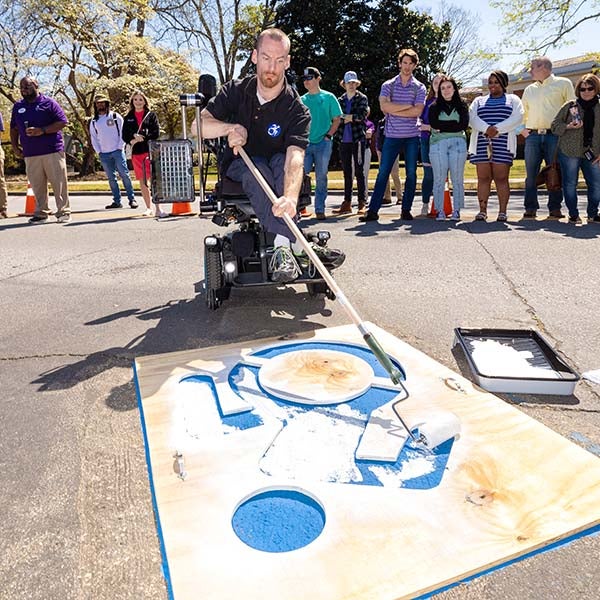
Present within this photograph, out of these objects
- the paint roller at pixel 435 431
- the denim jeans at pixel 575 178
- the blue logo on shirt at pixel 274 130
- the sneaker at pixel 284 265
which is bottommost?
the paint roller at pixel 435 431

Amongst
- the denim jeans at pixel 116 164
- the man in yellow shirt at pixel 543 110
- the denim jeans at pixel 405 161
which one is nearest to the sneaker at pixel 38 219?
the denim jeans at pixel 116 164

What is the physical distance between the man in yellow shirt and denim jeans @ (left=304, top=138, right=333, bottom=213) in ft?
8.92

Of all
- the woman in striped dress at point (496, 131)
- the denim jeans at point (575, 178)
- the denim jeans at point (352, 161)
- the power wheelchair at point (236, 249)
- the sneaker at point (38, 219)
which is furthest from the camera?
the sneaker at point (38, 219)

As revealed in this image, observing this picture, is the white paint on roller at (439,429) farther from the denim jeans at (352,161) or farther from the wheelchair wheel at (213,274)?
the denim jeans at (352,161)

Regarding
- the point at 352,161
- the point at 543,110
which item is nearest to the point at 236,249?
the point at 352,161

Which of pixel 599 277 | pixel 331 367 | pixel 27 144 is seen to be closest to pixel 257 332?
pixel 331 367

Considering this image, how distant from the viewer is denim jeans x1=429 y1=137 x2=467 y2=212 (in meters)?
7.14

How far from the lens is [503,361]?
114 inches

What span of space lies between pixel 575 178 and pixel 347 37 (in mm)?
21159

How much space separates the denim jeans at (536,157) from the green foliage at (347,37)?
1885 centimetres

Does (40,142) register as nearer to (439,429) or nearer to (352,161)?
(352,161)

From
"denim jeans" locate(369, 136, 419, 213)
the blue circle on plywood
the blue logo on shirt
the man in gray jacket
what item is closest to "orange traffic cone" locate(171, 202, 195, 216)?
the man in gray jacket

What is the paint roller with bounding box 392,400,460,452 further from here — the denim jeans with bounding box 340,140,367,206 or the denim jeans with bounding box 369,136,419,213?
the denim jeans with bounding box 340,140,367,206

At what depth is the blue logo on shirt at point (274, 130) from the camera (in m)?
3.53
